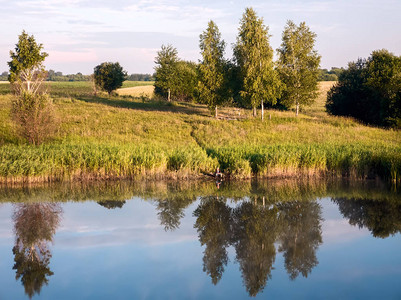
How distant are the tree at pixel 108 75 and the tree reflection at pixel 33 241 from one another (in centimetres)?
5534

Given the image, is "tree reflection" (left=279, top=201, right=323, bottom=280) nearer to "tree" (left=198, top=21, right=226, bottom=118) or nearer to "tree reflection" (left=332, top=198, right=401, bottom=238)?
"tree reflection" (left=332, top=198, right=401, bottom=238)

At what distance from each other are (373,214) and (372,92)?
3309 centimetres

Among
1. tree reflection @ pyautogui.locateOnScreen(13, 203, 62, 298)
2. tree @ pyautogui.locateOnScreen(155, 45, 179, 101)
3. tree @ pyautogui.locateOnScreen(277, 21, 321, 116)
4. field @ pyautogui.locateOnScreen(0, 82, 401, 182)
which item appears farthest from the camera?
tree @ pyautogui.locateOnScreen(155, 45, 179, 101)

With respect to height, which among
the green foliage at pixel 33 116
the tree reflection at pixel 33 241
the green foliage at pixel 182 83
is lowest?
the tree reflection at pixel 33 241

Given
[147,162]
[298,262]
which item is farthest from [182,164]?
[298,262]

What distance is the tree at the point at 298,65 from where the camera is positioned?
161ft

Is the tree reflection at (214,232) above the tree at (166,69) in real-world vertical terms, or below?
below

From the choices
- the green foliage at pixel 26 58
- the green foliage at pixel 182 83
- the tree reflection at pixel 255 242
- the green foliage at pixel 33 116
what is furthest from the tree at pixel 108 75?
the tree reflection at pixel 255 242

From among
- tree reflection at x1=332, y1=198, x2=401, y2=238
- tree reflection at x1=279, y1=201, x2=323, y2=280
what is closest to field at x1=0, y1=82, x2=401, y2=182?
tree reflection at x1=332, y1=198, x2=401, y2=238

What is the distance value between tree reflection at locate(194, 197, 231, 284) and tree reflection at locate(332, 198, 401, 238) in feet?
16.1

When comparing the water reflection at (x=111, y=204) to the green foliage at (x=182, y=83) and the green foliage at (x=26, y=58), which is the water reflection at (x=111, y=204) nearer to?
the green foliage at (x=26, y=58)

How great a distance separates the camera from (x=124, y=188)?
75.3ft

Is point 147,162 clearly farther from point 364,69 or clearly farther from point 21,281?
point 364,69

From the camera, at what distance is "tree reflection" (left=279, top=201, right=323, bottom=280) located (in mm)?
12620
